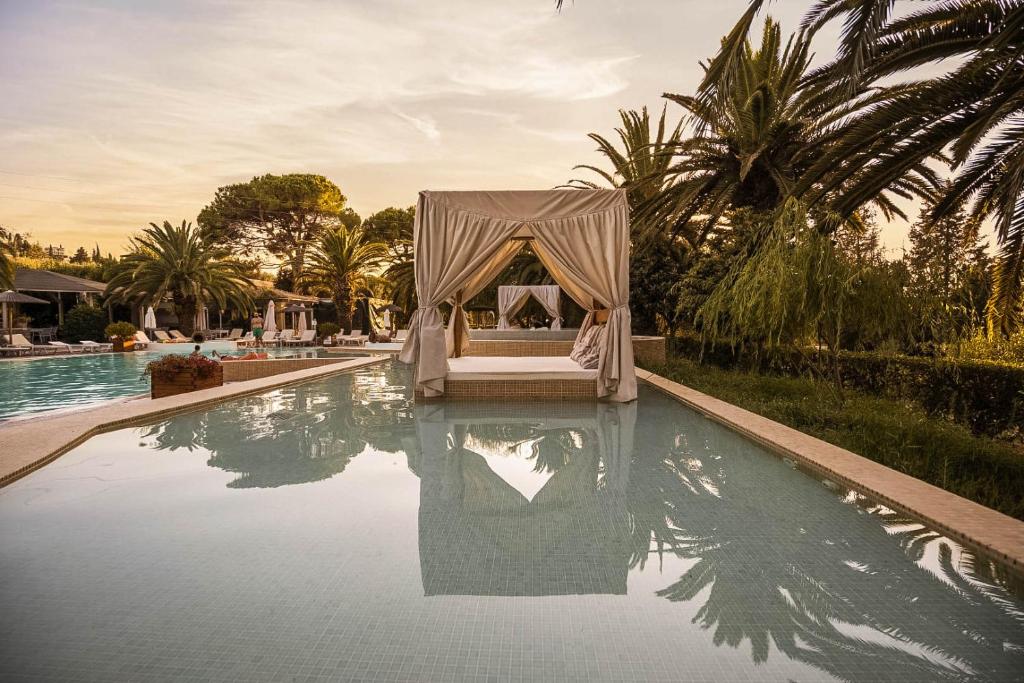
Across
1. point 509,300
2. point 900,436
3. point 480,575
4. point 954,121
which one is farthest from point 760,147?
point 509,300

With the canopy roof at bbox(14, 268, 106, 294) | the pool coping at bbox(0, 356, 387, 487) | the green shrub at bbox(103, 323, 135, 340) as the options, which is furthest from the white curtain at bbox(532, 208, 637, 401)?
the canopy roof at bbox(14, 268, 106, 294)

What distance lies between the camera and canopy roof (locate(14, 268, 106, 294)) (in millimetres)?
23859

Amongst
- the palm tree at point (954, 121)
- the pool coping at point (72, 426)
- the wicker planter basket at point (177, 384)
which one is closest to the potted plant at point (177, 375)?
the wicker planter basket at point (177, 384)

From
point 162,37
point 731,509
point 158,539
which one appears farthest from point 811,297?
point 162,37

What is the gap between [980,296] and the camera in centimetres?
829

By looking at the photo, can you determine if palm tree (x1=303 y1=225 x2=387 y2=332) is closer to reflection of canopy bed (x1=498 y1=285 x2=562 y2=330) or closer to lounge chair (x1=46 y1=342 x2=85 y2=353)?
→ lounge chair (x1=46 y1=342 x2=85 y2=353)

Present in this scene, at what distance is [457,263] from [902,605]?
5.70 meters

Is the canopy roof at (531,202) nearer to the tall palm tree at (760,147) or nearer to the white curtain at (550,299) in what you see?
the tall palm tree at (760,147)

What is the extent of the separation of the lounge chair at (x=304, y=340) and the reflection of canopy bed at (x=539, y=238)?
17.5 m

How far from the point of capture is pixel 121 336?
20.0 metres

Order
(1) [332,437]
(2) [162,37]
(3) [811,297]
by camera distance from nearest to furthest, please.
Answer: (1) [332,437], (3) [811,297], (2) [162,37]

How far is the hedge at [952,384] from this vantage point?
5.81 meters

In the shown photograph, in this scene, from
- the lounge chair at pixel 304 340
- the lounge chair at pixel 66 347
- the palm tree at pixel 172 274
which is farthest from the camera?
the palm tree at pixel 172 274

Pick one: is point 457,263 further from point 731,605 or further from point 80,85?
point 80,85
